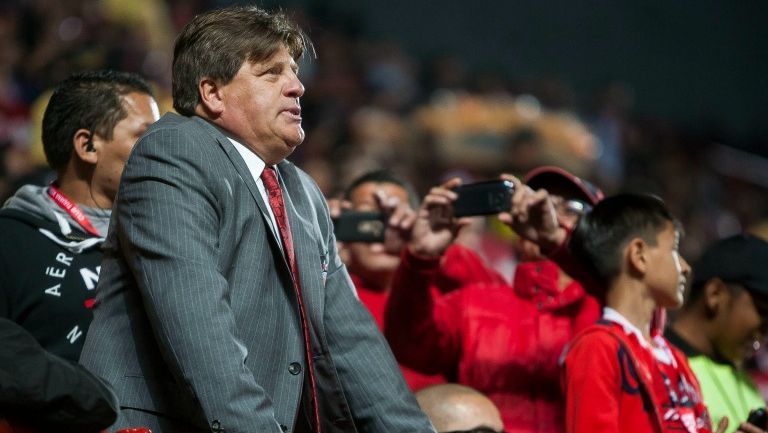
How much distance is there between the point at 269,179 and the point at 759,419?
1809mm

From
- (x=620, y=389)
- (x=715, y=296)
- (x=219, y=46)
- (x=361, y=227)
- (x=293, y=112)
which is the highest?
(x=219, y=46)

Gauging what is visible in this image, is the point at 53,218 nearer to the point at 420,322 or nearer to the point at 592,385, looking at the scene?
the point at 420,322

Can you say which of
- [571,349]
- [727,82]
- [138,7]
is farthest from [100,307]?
[727,82]

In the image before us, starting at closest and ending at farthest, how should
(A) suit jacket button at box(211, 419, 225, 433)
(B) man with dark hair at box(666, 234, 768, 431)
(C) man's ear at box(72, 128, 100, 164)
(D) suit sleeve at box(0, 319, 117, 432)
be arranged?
(D) suit sleeve at box(0, 319, 117, 432) < (A) suit jacket button at box(211, 419, 225, 433) < (C) man's ear at box(72, 128, 100, 164) < (B) man with dark hair at box(666, 234, 768, 431)

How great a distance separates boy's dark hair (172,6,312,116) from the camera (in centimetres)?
266

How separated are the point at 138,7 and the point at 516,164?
3.08m

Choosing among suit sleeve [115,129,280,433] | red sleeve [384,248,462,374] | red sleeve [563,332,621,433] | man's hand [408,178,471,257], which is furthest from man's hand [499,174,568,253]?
suit sleeve [115,129,280,433]

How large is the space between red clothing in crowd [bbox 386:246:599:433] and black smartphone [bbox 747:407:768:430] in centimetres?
56

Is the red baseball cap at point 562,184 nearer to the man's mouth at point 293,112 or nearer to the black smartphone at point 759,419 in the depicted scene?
the black smartphone at point 759,419

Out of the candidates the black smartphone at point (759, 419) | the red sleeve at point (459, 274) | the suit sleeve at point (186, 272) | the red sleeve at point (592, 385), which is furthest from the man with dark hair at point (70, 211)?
the black smartphone at point (759, 419)

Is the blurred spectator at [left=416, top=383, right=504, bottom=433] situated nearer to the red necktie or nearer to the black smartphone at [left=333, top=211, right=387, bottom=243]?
the black smartphone at [left=333, top=211, right=387, bottom=243]

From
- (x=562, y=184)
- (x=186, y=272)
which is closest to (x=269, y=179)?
(x=186, y=272)

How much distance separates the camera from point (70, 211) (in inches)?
129

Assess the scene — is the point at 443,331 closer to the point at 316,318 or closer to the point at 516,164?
Result: the point at 316,318
